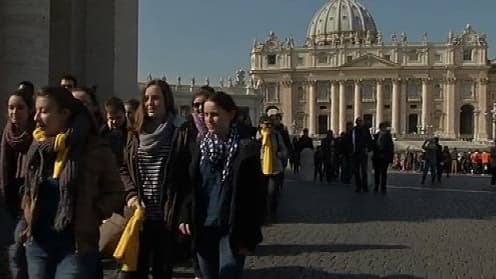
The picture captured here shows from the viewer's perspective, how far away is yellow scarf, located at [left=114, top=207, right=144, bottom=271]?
4176 mm

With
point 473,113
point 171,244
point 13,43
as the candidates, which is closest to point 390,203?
point 13,43

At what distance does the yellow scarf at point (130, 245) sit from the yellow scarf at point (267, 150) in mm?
5058

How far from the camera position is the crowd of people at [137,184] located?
3338mm

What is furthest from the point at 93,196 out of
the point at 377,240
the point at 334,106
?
the point at 334,106

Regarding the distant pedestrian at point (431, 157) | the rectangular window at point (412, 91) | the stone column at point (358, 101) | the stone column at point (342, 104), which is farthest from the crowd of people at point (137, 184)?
the rectangular window at point (412, 91)

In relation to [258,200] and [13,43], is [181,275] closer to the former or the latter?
[258,200]

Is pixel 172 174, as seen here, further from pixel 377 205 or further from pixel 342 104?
pixel 342 104

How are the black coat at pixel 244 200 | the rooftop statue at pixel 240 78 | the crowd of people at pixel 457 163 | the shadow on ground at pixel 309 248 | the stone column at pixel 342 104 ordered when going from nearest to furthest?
the black coat at pixel 244 200 → the shadow on ground at pixel 309 248 → the crowd of people at pixel 457 163 → the rooftop statue at pixel 240 78 → the stone column at pixel 342 104

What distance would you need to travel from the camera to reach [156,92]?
14.6 feet

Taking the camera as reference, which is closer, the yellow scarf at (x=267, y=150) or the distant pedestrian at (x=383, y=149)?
the yellow scarf at (x=267, y=150)

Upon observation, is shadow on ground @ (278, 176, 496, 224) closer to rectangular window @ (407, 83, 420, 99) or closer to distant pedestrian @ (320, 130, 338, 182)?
distant pedestrian @ (320, 130, 338, 182)

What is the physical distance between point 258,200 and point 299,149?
596 inches

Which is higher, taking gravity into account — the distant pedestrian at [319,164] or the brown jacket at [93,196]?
the brown jacket at [93,196]

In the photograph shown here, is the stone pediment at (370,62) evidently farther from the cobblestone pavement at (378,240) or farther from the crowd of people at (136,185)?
Result: the crowd of people at (136,185)
